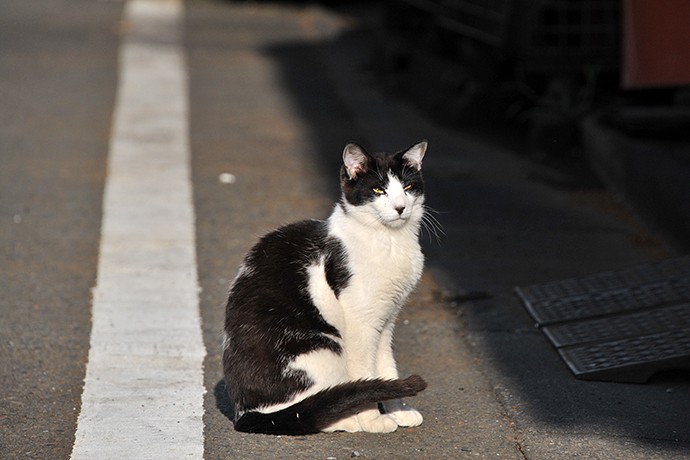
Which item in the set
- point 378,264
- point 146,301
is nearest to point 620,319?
point 378,264

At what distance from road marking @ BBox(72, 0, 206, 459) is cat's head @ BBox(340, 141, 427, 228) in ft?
3.60

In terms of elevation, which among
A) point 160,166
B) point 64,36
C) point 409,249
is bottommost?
point 64,36

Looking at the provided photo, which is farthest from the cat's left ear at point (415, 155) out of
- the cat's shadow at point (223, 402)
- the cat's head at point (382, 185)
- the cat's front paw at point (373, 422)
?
the cat's shadow at point (223, 402)

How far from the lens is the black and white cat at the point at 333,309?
4.46m

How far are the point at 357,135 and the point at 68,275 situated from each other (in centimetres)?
404

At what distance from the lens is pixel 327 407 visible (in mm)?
4387

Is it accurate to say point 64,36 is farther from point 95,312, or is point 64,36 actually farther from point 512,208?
point 95,312

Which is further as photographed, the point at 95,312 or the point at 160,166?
the point at 160,166

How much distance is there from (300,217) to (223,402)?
9.60ft

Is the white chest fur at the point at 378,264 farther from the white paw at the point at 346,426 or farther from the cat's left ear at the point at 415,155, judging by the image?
the white paw at the point at 346,426

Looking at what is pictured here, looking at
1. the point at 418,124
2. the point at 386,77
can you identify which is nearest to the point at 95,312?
the point at 418,124

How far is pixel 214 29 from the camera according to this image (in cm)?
1480

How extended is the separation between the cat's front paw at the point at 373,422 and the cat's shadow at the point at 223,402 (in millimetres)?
535

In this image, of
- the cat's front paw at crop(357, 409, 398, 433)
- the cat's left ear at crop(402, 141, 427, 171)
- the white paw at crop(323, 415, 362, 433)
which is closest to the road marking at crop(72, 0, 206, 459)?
the white paw at crop(323, 415, 362, 433)
